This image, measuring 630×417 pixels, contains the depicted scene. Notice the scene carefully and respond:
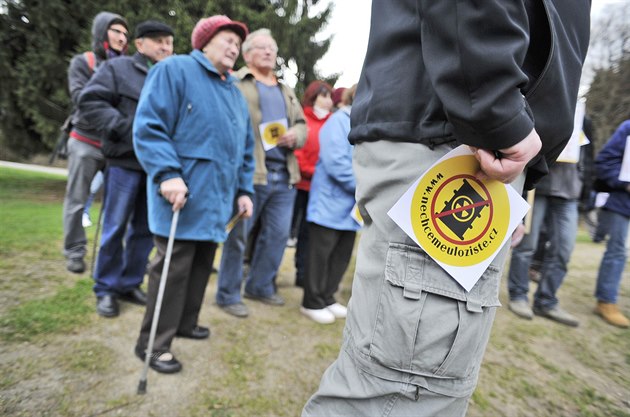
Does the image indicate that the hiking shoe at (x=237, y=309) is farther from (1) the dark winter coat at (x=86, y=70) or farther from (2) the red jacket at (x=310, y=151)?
(1) the dark winter coat at (x=86, y=70)

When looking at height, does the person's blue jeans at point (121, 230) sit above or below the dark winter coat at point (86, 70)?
below

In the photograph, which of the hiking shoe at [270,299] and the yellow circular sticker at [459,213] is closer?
the yellow circular sticker at [459,213]

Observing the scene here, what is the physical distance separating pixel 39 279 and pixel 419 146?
3.28 metres

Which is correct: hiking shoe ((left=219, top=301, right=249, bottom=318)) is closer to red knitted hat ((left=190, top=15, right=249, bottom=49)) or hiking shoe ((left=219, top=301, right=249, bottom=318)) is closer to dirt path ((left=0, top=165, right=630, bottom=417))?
dirt path ((left=0, top=165, right=630, bottom=417))

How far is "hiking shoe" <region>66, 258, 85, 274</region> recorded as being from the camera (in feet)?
11.1

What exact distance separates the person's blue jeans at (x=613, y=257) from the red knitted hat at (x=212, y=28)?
11.6ft

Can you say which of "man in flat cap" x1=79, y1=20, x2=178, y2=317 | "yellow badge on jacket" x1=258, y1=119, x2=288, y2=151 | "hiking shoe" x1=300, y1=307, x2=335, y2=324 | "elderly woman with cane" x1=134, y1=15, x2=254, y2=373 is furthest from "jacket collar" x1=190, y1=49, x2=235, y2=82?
"hiking shoe" x1=300, y1=307, x2=335, y2=324

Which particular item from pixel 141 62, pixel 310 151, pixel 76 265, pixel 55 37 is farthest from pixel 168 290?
pixel 55 37

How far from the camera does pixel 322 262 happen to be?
121 inches

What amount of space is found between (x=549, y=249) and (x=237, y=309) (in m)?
2.82

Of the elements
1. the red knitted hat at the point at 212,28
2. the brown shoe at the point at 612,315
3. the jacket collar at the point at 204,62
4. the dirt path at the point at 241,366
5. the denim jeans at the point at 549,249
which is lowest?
the dirt path at the point at 241,366

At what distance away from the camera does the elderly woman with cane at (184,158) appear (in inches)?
76.4

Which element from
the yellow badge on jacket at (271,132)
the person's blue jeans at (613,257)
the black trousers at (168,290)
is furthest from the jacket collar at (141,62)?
the person's blue jeans at (613,257)

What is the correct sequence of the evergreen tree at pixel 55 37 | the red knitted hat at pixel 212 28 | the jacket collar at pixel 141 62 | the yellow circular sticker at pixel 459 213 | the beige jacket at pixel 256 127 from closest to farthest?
the yellow circular sticker at pixel 459 213
the red knitted hat at pixel 212 28
the jacket collar at pixel 141 62
the beige jacket at pixel 256 127
the evergreen tree at pixel 55 37
